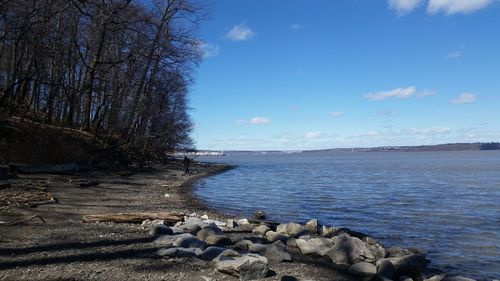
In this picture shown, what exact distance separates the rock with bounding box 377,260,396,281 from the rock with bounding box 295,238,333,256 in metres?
1.55

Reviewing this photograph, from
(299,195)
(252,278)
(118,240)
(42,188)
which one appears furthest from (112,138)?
(252,278)

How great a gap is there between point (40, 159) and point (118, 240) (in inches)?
618

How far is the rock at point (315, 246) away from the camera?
996 centimetres

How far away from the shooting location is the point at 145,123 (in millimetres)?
40125

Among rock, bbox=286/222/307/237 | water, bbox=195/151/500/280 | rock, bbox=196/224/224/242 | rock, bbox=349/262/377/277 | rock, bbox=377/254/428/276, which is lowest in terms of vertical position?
water, bbox=195/151/500/280

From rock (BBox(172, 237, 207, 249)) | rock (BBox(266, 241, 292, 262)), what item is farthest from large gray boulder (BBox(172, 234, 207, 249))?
rock (BBox(266, 241, 292, 262))

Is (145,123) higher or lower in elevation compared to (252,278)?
higher

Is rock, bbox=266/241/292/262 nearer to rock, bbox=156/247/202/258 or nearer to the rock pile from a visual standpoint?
the rock pile

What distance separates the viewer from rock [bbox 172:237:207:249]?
326 inches

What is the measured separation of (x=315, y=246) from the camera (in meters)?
10.2

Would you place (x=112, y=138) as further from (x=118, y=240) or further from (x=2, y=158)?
(x=118, y=240)

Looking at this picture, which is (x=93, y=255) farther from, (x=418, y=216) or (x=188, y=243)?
(x=418, y=216)

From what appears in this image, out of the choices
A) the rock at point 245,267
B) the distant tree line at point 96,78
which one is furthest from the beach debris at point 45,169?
the rock at point 245,267

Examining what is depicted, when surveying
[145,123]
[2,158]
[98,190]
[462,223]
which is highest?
[145,123]
